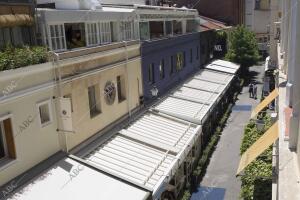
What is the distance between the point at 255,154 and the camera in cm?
1297

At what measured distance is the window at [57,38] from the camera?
45.0ft

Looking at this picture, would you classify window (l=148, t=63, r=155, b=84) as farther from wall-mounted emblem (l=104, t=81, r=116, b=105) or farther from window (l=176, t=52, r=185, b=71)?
window (l=176, t=52, r=185, b=71)

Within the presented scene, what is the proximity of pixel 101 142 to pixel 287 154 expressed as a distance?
352 inches

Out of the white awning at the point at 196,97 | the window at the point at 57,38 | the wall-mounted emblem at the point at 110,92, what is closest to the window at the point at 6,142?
the window at the point at 57,38

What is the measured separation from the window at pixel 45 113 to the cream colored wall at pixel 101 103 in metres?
1.02

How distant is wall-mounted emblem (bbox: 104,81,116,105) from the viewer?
1739 cm

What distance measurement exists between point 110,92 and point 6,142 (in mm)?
6690

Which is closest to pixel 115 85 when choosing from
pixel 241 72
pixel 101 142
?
pixel 101 142

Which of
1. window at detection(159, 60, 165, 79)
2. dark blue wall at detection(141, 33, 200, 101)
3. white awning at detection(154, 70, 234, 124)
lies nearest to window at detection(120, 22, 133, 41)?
dark blue wall at detection(141, 33, 200, 101)

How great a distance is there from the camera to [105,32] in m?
17.5

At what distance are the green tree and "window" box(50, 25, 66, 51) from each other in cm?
3293

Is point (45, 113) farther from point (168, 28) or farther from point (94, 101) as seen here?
point (168, 28)

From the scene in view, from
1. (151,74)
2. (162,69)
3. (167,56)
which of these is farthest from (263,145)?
(167,56)

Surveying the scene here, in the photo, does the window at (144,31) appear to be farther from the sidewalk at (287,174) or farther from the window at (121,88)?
the sidewalk at (287,174)
